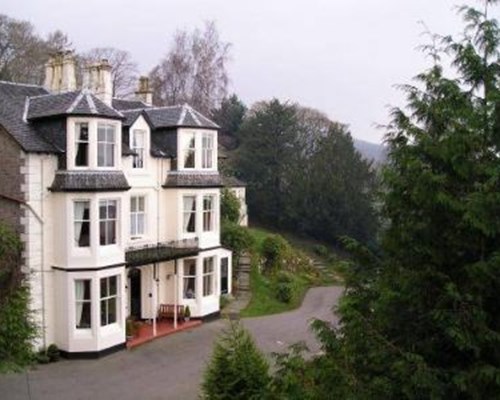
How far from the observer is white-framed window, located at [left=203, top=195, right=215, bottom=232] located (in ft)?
86.8

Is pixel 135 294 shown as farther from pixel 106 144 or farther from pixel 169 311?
pixel 106 144

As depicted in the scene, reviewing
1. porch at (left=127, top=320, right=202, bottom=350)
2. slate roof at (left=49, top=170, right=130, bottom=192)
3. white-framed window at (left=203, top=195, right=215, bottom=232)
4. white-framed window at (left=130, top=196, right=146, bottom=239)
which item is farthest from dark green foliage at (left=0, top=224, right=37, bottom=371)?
white-framed window at (left=203, top=195, right=215, bottom=232)

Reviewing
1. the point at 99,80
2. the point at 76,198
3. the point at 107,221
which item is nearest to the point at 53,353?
the point at 107,221

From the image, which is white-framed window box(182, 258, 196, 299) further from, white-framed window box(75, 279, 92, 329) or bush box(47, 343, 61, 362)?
bush box(47, 343, 61, 362)

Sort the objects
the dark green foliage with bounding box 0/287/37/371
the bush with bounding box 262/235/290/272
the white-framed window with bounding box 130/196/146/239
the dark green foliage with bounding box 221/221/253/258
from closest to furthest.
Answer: the dark green foliage with bounding box 0/287/37/371, the white-framed window with bounding box 130/196/146/239, the dark green foliage with bounding box 221/221/253/258, the bush with bounding box 262/235/290/272

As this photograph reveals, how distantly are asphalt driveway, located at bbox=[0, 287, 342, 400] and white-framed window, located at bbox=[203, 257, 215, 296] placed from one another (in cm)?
183

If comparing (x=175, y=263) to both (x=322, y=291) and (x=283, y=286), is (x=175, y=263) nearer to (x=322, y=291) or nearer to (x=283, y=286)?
(x=283, y=286)

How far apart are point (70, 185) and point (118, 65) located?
117ft

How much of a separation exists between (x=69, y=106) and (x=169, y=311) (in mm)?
10025

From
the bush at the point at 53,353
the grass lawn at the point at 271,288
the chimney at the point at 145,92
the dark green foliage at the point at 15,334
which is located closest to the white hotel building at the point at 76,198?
the bush at the point at 53,353

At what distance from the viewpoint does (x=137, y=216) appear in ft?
→ 81.3

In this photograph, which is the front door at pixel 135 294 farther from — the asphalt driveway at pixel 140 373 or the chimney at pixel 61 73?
the chimney at pixel 61 73

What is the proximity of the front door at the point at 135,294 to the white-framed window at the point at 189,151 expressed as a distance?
495 centimetres

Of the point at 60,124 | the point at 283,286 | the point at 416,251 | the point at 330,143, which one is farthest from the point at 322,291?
the point at 416,251
